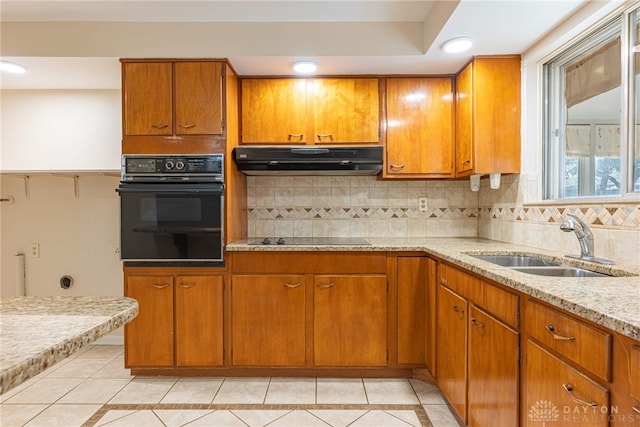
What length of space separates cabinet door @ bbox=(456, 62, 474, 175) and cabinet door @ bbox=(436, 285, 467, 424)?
93cm

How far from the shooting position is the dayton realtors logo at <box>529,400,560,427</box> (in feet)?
3.37

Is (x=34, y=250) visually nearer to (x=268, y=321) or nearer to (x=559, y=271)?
(x=268, y=321)

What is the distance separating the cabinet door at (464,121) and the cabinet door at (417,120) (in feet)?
0.21

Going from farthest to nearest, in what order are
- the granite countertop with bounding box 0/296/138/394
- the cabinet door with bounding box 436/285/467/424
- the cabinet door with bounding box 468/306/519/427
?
the cabinet door with bounding box 436/285/467/424 < the cabinet door with bounding box 468/306/519/427 < the granite countertop with bounding box 0/296/138/394

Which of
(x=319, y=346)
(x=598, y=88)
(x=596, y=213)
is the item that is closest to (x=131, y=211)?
Result: (x=319, y=346)

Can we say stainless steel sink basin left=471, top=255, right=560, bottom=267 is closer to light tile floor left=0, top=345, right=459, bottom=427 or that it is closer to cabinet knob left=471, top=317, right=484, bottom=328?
cabinet knob left=471, top=317, right=484, bottom=328

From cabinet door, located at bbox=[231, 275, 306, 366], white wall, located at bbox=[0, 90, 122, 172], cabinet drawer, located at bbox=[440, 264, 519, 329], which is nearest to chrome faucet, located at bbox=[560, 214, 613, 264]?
cabinet drawer, located at bbox=[440, 264, 519, 329]

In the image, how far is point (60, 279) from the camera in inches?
113

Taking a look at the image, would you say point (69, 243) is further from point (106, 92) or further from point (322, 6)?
point (322, 6)

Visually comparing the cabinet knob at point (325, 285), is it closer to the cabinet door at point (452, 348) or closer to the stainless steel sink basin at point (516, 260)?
the cabinet door at point (452, 348)

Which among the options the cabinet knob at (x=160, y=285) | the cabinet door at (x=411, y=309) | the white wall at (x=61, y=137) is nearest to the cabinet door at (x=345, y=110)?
the cabinet door at (x=411, y=309)

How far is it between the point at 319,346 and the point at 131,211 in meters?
1.51

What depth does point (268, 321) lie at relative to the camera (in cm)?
227

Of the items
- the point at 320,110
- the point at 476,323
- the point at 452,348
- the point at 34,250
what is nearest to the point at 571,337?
the point at 476,323
